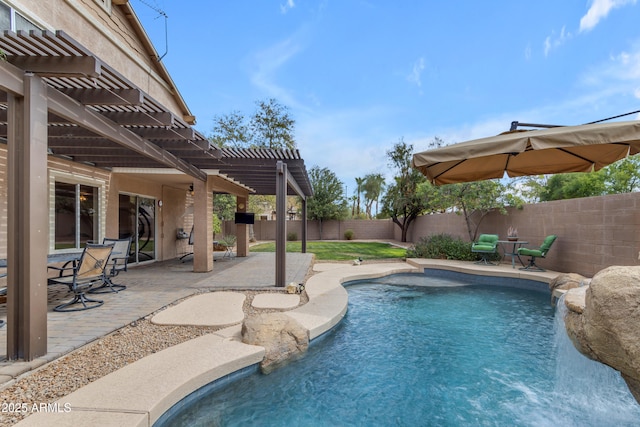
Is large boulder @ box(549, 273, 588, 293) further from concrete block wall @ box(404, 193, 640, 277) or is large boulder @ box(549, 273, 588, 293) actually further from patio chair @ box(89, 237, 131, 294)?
patio chair @ box(89, 237, 131, 294)

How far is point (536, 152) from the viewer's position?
448 cm

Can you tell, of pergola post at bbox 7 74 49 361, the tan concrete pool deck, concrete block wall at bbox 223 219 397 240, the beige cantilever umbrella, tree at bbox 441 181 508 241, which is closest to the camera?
the tan concrete pool deck

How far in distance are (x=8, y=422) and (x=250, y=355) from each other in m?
1.70

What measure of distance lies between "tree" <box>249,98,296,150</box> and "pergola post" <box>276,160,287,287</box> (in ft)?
52.3

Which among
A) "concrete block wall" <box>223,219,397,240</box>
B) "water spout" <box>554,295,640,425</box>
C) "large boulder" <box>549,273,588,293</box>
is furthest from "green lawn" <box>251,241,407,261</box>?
"water spout" <box>554,295,640,425</box>

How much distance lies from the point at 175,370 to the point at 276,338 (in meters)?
1.07

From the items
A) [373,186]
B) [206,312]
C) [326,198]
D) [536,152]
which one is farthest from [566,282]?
[373,186]

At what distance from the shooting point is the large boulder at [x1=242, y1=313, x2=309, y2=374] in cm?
326

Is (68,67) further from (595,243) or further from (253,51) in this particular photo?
(253,51)

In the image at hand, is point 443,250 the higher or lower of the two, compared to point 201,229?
lower

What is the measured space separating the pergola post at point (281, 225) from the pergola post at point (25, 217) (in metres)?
3.57

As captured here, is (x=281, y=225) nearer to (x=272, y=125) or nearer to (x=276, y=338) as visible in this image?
(x=276, y=338)

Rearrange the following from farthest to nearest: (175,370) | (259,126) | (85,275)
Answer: (259,126) → (85,275) → (175,370)

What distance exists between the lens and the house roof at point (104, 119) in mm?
2633
